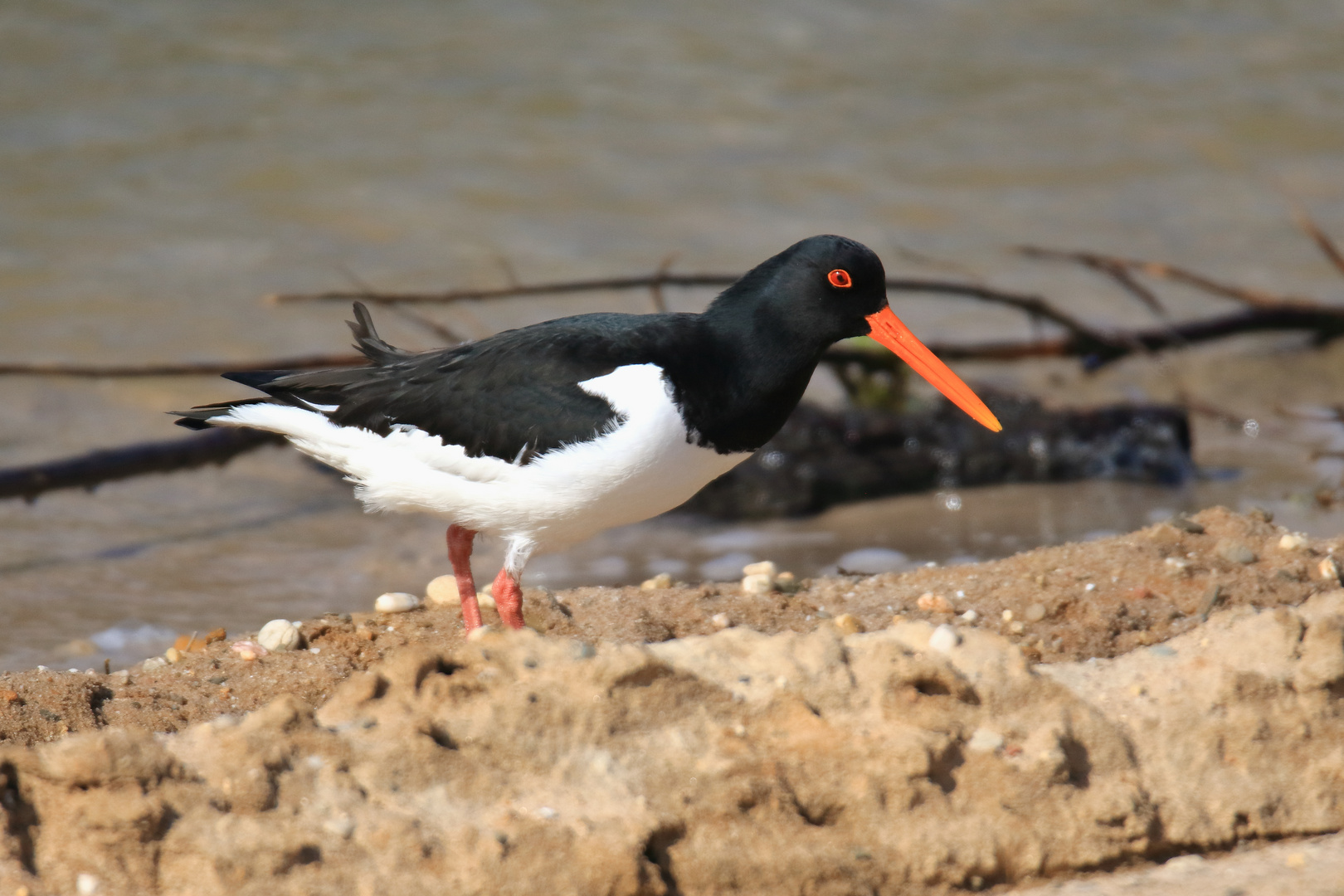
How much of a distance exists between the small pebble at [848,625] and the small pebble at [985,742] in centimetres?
95

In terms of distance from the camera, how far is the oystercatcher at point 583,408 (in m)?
3.64

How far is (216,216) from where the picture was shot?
30.8 feet

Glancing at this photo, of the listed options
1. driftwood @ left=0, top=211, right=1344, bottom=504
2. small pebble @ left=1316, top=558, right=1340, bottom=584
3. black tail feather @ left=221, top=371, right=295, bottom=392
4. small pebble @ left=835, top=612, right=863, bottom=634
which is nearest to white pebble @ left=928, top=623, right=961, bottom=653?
small pebble @ left=835, top=612, right=863, bottom=634

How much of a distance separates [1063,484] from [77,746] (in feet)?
17.1

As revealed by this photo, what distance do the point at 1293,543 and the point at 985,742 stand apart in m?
1.88

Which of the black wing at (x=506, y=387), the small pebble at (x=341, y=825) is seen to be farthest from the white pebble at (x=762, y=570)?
the small pebble at (x=341, y=825)

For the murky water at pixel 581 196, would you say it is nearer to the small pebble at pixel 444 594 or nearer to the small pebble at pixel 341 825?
the small pebble at pixel 444 594

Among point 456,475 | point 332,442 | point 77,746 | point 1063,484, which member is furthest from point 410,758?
point 1063,484

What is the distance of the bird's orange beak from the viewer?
409 centimetres

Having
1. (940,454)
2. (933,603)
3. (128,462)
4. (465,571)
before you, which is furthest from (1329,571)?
(128,462)

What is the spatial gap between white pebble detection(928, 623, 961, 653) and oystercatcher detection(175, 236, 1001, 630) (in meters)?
0.98

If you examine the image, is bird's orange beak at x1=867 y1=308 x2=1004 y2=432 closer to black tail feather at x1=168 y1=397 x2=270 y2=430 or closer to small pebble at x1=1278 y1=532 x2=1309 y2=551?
small pebble at x1=1278 y1=532 x2=1309 y2=551

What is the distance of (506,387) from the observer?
12.5 ft

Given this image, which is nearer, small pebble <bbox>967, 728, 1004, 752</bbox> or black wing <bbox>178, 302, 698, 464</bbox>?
small pebble <bbox>967, 728, 1004, 752</bbox>
